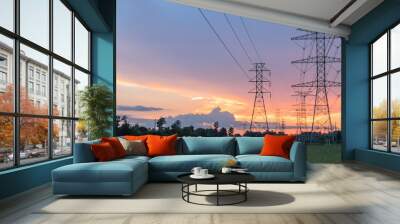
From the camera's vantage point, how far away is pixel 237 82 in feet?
39.3

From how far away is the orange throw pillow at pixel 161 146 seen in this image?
21.6 feet

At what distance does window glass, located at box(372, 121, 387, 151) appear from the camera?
8.70m

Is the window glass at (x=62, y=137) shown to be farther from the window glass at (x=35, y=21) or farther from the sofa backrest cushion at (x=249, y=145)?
the sofa backrest cushion at (x=249, y=145)

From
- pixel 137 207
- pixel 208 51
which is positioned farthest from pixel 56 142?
pixel 208 51

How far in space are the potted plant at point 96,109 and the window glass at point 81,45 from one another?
665 millimetres

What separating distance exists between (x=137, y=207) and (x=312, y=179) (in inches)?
127

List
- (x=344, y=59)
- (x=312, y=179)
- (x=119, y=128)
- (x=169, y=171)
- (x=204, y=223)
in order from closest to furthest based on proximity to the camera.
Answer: (x=204, y=223) → (x=169, y=171) → (x=312, y=179) → (x=344, y=59) → (x=119, y=128)

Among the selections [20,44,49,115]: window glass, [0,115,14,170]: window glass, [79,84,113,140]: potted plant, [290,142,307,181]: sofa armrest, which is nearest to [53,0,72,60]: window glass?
[20,44,49,115]: window glass

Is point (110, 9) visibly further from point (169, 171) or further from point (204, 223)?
point (204, 223)

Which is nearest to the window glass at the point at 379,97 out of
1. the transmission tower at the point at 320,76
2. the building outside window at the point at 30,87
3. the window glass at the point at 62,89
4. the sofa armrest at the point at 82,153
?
the transmission tower at the point at 320,76

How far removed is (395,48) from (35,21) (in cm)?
691

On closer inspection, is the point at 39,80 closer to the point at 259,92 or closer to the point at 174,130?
the point at 174,130

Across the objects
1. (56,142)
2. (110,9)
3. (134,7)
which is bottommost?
(56,142)

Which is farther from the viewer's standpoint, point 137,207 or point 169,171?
point 169,171
